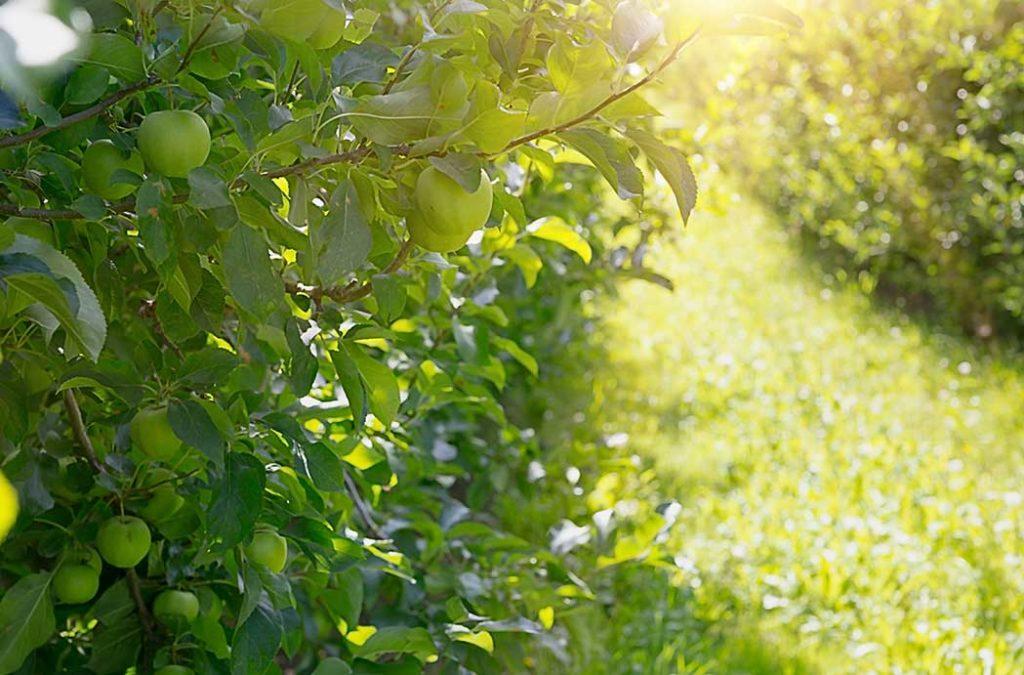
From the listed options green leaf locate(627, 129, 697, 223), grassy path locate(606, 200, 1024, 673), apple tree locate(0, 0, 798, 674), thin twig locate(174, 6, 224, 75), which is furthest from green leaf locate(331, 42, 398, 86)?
grassy path locate(606, 200, 1024, 673)

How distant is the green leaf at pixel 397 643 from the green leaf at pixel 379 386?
1.28 feet

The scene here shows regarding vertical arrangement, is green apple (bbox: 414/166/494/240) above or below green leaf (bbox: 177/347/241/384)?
above

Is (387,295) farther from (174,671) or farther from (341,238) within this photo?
(174,671)

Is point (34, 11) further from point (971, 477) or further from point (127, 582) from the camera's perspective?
point (971, 477)

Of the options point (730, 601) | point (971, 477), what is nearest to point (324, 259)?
point (730, 601)

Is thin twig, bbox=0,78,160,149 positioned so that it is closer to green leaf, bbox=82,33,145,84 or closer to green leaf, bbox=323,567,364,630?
green leaf, bbox=82,33,145,84

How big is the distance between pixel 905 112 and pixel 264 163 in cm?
517

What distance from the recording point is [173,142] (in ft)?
2.75

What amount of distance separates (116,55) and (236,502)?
1.33 feet

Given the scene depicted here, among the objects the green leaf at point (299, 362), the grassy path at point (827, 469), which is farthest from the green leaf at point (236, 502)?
the grassy path at point (827, 469)

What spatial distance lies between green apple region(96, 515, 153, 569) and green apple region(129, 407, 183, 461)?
123 mm

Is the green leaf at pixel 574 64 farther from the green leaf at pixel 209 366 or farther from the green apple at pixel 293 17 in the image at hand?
the green leaf at pixel 209 366

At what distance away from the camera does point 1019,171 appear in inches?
186

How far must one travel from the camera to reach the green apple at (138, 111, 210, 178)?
84cm
